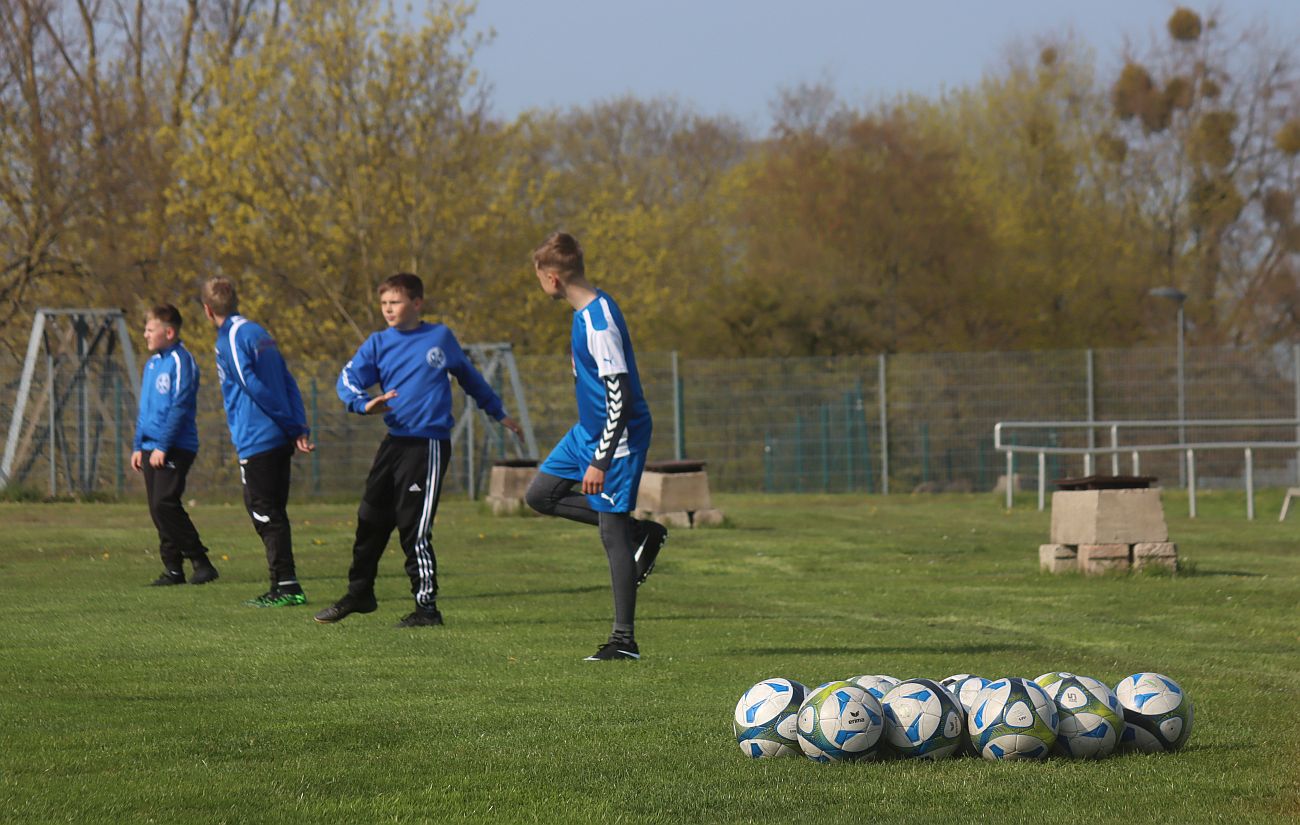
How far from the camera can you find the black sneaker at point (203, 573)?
1188cm

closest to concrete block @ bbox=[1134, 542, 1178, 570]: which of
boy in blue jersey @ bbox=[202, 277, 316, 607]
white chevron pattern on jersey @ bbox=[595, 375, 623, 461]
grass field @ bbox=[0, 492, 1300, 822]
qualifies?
grass field @ bbox=[0, 492, 1300, 822]

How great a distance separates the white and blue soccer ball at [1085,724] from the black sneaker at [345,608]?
4815 mm

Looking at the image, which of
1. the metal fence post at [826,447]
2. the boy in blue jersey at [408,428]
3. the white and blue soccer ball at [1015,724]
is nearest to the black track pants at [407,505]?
the boy in blue jersey at [408,428]

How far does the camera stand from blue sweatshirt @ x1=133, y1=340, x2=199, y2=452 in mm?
11367

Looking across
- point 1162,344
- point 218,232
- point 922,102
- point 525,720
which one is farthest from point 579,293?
point 922,102

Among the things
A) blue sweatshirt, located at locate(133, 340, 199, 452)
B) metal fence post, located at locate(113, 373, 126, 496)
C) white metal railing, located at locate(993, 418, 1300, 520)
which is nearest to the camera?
blue sweatshirt, located at locate(133, 340, 199, 452)

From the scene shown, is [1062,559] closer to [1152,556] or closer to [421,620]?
[1152,556]

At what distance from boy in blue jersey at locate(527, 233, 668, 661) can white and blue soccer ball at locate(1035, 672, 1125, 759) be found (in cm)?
271

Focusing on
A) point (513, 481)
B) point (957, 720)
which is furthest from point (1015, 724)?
point (513, 481)

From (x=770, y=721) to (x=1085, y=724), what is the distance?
0.98m

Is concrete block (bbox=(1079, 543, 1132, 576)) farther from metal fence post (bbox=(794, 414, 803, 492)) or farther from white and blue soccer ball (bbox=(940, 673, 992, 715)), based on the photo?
metal fence post (bbox=(794, 414, 803, 492))

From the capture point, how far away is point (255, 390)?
10242mm

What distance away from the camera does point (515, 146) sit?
3609 cm

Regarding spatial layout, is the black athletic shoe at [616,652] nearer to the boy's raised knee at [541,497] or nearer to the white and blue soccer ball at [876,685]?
the boy's raised knee at [541,497]
